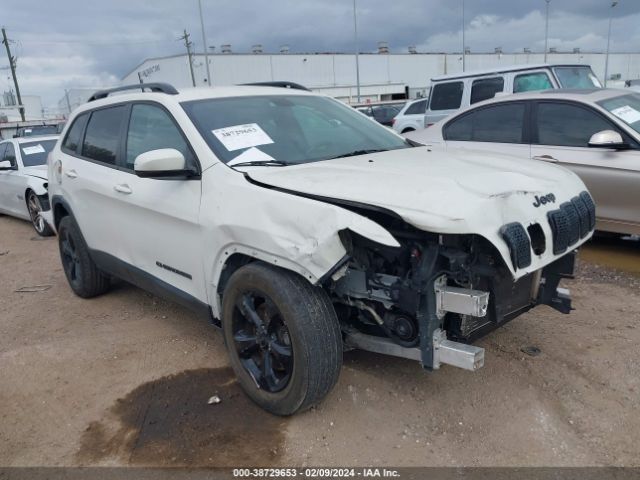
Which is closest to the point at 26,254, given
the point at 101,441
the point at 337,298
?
the point at 101,441

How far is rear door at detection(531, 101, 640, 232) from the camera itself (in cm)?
513

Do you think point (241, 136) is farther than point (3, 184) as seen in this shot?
No

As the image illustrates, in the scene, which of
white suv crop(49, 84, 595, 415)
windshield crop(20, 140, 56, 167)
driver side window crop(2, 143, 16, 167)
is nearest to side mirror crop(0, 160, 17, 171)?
driver side window crop(2, 143, 16, 167)

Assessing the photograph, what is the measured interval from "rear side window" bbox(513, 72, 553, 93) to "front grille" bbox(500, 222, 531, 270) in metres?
7.51

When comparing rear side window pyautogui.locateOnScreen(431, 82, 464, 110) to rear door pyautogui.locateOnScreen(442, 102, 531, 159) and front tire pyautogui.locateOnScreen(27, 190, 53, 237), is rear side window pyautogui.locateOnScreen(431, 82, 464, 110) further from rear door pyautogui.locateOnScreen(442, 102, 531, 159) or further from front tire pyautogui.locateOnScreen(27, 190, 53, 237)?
front tire pyautogui.locateOnScreen(27, 190, 53, 237)

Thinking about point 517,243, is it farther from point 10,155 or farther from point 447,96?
point 10,155

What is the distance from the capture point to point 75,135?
4.98 metres

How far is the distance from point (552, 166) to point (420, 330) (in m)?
1.51

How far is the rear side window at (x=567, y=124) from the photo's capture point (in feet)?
18.0

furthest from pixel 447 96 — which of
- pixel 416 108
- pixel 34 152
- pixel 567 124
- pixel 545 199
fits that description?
pixel 545 199

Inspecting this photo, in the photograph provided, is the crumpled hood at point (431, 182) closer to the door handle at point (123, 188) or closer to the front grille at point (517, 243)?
the front grille at point (517, 243)

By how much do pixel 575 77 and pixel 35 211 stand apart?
29.6 ft

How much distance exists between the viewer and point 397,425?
2943mm

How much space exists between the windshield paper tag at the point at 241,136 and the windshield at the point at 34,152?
23.0ft
